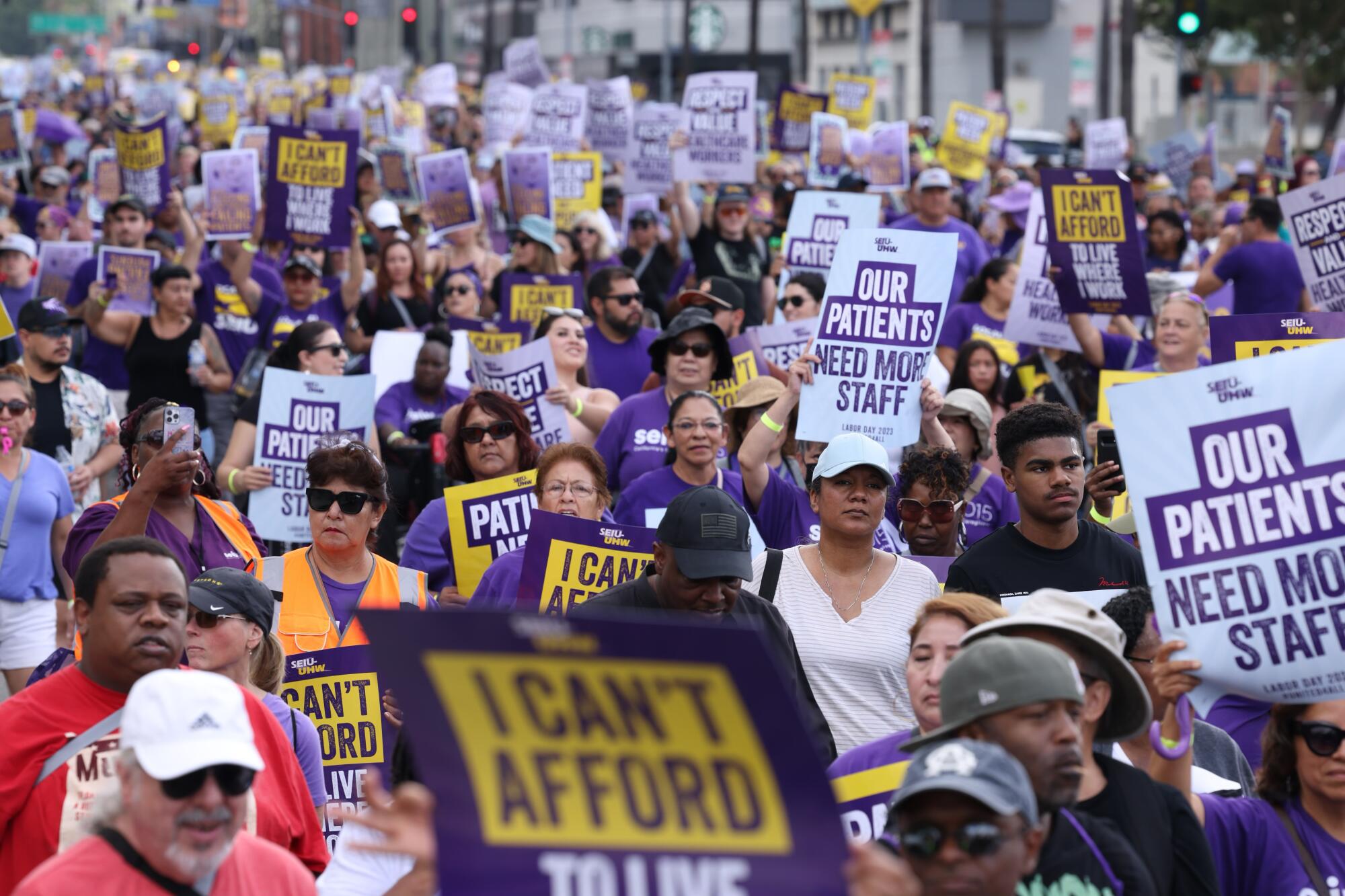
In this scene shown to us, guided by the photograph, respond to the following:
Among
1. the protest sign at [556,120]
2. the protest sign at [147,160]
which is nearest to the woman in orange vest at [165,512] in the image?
the protest sign at [147,160]

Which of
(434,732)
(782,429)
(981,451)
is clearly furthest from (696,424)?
(434,732)

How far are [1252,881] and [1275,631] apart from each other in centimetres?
59

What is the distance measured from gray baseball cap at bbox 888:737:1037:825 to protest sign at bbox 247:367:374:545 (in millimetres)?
5972

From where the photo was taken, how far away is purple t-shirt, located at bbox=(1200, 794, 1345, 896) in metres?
4.41

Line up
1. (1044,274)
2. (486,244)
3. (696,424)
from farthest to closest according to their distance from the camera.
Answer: (486,244)
(1044,274)
(696,424)

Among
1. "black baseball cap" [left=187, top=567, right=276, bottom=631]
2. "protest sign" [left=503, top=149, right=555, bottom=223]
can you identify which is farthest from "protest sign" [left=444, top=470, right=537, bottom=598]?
"protest sign" [left=503, top=149, right=555, bottom=223]

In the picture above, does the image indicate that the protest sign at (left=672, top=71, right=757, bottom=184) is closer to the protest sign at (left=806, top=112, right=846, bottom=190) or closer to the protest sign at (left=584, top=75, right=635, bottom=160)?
the protest sign at (left=584, top=75, right=635, bottom=160)

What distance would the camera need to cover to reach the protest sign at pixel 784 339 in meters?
10.5

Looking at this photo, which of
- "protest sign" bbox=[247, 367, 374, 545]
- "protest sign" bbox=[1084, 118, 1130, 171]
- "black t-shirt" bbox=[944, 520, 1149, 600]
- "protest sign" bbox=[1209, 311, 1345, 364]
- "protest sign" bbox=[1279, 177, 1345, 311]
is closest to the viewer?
"black t-shirt" bbox=[944, 520, 1149, 600]

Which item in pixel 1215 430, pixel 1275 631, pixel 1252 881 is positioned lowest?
pixel 1252 881

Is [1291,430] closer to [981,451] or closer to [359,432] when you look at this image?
[981,451]

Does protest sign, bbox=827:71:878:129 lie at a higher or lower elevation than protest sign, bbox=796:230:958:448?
higher

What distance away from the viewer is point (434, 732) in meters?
3.15

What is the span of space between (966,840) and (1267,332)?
4.82 m
